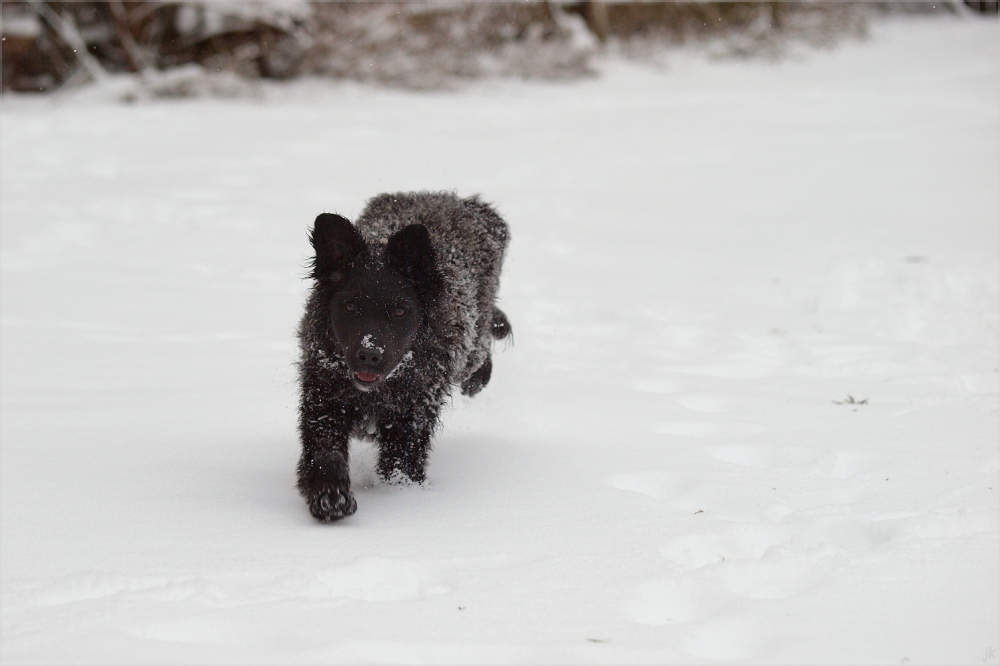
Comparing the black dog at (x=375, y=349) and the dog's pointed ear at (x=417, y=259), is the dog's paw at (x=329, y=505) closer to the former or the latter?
the black dog at (x=375, y=349)

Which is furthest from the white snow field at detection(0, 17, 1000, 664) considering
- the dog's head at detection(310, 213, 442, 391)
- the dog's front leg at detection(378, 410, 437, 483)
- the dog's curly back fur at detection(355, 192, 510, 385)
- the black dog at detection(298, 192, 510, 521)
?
the dog's head at detection(310, 213, 442, 391)

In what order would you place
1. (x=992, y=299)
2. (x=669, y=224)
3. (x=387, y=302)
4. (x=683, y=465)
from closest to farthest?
(x=387, y=302), (x=683, y=465), (x=992, y=299), (x=669, y=224)

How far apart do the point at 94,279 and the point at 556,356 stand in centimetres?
373

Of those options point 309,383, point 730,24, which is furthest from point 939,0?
point 309,383

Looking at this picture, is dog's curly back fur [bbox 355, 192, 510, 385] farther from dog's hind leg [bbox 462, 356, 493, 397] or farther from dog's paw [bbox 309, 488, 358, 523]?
dog's paw [bbox 309, 488, 358, 523]

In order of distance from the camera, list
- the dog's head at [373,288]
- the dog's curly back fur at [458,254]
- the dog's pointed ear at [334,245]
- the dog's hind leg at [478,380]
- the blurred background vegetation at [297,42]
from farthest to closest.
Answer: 1. the blurred background vegetation at [297,42]
2. the dog's hind leg at [478,380]
3. the dog's curly back fur at [458,254]
4. the dog's pointed ear at [334,245]
5. the dog's head at [373,288]

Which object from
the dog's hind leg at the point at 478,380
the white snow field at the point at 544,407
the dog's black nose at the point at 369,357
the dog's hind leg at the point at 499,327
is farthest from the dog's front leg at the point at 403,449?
the dog's hind leg at the point at 499,327

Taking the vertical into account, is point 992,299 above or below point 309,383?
below

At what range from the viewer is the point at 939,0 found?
21.6 meters

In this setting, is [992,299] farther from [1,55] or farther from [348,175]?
[1,55]

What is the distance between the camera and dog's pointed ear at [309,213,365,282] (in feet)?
14.0

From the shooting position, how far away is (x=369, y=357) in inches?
159

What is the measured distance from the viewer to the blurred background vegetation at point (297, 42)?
548 inches

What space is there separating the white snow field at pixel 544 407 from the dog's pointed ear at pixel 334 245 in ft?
3.20
